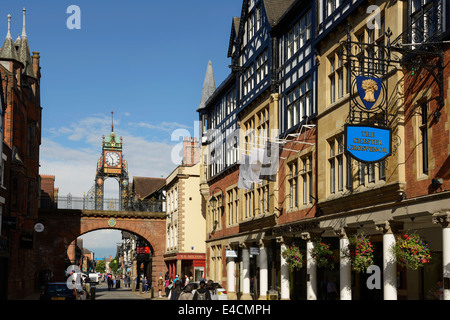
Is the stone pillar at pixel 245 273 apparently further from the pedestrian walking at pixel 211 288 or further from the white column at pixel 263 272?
the pedestrian walking at pixel 211 288

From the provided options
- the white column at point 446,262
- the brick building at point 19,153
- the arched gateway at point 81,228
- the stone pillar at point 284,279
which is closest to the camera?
the white column at point 446,262

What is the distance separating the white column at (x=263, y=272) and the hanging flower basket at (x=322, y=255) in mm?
7786

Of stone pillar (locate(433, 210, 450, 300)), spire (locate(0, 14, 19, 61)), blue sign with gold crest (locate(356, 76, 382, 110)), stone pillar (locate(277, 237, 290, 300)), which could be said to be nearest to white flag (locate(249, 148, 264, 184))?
stone pillar (locate(277, 237, 290, 300))

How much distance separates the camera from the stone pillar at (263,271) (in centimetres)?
3391

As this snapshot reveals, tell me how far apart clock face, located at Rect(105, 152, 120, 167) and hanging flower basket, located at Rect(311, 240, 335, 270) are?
80.5 metres

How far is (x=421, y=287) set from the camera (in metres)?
23.2

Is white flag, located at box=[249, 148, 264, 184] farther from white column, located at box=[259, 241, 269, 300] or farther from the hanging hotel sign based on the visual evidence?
the hanging hotel sign

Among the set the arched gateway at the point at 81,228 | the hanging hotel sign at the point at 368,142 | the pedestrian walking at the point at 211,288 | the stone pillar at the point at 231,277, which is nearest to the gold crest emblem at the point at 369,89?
the hanging hotel sign at the point at 368,142

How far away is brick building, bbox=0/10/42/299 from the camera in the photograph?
1523 inches

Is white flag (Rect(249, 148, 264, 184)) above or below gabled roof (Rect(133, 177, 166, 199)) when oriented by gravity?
below

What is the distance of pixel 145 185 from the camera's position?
90125 mm
